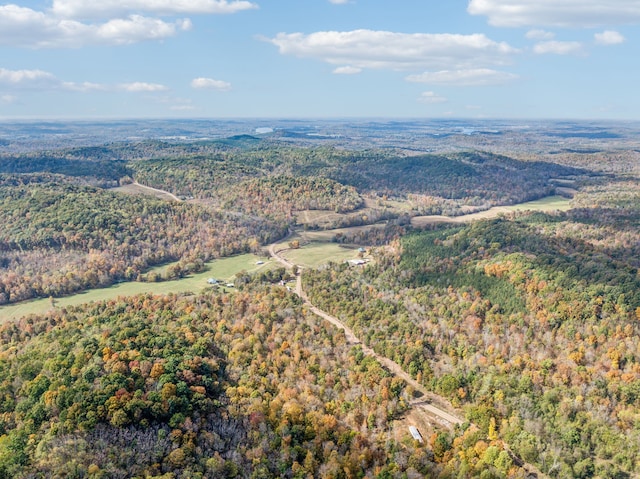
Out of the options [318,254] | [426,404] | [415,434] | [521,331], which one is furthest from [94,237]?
[521,331]

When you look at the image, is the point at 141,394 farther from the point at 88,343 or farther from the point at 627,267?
the point at 627,267

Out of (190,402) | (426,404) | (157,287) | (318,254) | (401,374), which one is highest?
(318,254)

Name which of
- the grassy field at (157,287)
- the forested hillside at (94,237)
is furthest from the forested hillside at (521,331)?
the forested hillside at (94,237)

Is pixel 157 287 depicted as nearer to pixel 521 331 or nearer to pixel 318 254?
pixel 318 254

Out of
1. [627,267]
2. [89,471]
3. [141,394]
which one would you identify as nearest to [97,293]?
[141,394]

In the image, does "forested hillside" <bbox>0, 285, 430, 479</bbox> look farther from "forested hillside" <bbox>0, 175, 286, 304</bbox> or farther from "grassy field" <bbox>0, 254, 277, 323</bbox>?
"forested hillside" <bbox>0, 175, 286, 304</bbox>

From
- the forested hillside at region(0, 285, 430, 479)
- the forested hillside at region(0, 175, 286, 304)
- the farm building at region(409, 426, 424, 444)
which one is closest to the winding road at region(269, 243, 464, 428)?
the forested hillside at region(0, 285, 430, 479)

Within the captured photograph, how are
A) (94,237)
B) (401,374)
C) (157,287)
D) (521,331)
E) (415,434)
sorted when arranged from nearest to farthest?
(415,434), (401,374), (521,331), (157,287), (94,237)
